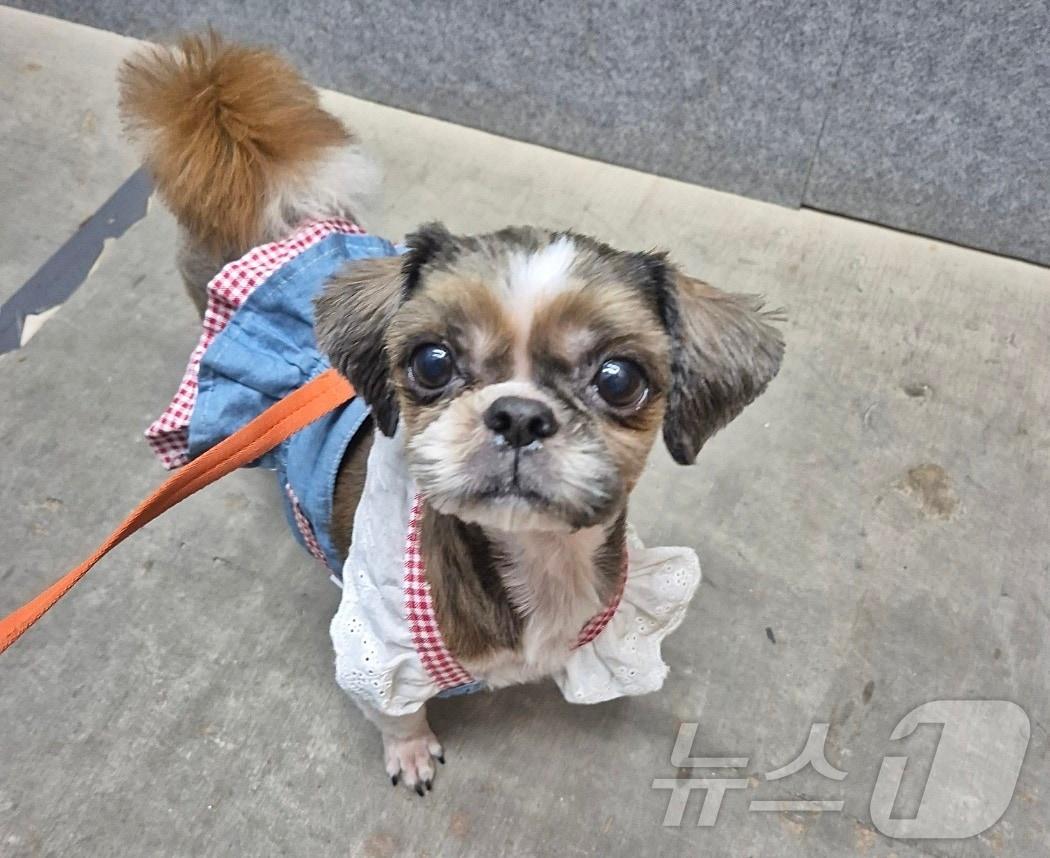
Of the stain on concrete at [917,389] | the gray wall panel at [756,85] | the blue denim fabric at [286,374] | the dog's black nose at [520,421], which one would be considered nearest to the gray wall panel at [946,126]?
the gray wall panel at [756,85]

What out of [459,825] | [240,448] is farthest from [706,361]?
[459,825]

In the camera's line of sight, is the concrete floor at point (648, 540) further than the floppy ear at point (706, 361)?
Yes

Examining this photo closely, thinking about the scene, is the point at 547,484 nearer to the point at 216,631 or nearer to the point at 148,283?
the point at 216,631

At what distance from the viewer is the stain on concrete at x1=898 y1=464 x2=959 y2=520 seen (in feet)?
5.50

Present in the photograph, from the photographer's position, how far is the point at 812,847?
1340mm

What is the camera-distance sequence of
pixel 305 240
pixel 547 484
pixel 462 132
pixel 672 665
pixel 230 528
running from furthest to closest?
1. pixel 462 132
2. pixel 230 528
3. pixel 672 665
4. pixel 305 240
5. pixel 547 484

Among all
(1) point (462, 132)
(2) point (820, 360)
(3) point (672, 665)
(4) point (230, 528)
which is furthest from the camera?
(1) point (462, 132)

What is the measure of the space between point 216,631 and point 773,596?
958 mm

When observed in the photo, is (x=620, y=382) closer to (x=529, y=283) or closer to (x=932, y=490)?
(x=529, y=283)

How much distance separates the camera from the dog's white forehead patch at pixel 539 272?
90cm

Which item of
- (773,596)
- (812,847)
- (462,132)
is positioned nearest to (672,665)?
(773,596)

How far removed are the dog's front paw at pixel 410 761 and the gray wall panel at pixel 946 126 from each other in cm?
154

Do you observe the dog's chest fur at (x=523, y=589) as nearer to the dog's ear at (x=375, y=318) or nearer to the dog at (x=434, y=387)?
the dog at (x=434, y=387)

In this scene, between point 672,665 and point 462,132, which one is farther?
point 462,132
